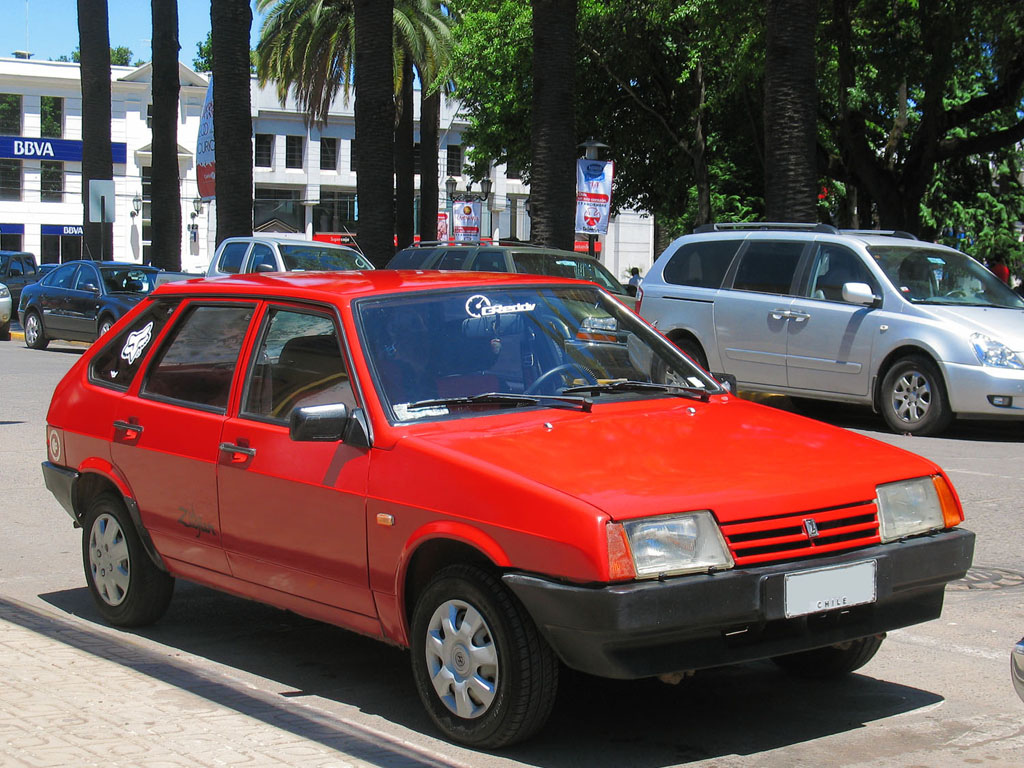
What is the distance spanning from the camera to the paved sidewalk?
4.33 metres

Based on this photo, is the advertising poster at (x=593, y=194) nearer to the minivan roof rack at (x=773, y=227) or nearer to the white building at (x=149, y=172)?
the minivan roof rack at (x=773, y=227)

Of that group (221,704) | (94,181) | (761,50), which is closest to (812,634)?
(221,704)

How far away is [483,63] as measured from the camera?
38.0m

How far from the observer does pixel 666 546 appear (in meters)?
4.16

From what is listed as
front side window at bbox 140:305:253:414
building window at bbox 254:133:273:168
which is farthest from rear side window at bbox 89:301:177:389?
building window at bbox 254:133:273:168

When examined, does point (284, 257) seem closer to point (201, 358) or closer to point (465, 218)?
point (201, 358)

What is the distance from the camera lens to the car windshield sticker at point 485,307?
5355 millimetres

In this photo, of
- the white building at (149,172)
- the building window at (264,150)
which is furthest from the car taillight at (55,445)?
the building window at (264,150)

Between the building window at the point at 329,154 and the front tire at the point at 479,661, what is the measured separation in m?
73.1

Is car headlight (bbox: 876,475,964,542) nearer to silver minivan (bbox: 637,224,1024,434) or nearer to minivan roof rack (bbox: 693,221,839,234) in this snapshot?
silver minivan (bbox: 637,224,1024,434)

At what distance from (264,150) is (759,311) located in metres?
64.4

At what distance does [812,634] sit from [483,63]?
34962mm

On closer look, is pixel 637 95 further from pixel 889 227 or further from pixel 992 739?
pixel 992 739

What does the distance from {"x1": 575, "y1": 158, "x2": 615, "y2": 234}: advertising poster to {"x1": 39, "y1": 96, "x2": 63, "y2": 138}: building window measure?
53.2 m
